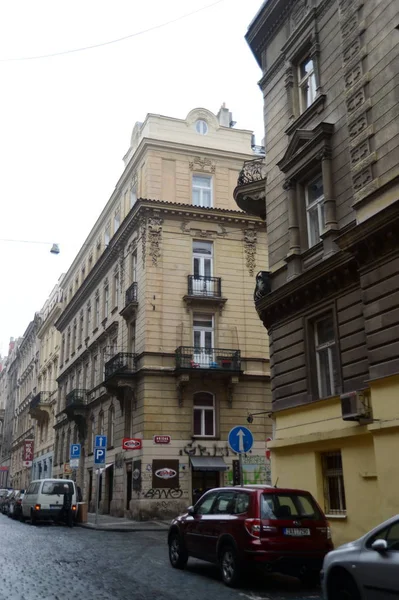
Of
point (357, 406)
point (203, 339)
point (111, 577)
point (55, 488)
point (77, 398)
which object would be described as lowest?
point (111, 577)

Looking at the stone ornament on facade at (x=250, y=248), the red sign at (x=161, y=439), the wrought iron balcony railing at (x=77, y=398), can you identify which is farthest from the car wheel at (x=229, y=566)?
the wrought iron balcony railing at (x=77, y=398)

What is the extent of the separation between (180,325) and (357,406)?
1805 cm

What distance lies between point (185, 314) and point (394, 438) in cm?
1949

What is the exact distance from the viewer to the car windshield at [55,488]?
25.6 meters

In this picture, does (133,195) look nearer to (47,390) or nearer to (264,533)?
(264,533)

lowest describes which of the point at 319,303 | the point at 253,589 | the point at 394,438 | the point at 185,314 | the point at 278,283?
the point at 253,589

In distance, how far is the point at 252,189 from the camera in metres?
20.2

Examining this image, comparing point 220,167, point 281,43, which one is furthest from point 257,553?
point 220,167

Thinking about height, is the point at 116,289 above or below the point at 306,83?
above

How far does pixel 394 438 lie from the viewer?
12133 mm

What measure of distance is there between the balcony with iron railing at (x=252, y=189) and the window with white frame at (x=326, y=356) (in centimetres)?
566

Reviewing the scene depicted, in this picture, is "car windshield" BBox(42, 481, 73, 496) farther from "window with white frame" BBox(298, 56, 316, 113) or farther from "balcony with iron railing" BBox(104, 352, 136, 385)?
"window with white frame" BBox(298, 56, 316, 113)

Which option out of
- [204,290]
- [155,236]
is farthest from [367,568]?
[155,236]

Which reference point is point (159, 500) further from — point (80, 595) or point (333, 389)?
point (80, 595)
